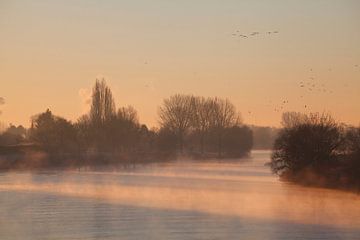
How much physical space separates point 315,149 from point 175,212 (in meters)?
17.6

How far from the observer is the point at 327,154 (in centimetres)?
3616

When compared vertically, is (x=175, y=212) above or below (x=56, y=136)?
below

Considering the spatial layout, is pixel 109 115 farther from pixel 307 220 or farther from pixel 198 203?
pixel 307 220

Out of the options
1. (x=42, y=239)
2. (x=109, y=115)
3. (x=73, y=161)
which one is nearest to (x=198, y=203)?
(x=42, y=239)

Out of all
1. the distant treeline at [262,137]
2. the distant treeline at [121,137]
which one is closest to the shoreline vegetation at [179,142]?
the distant treeline at [121,137]

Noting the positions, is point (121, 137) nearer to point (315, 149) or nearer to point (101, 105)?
point (101, 105)

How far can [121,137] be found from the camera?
75.1 meters

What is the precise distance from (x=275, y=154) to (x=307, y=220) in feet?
64.6

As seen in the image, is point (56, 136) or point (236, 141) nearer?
point (56, 136)

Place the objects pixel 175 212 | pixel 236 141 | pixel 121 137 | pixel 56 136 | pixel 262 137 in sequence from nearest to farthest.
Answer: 1. pixel 175 212
2. pixel 56 136
3. pixel 121 137
4. pixel 236 141
5. pixel 262 137

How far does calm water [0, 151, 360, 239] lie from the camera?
16.4 metres

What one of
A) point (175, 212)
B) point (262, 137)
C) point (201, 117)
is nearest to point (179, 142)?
point (201, 117)

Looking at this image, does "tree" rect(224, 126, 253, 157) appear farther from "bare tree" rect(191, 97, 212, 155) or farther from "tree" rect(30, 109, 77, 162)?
"tree" rect(30, 109, 77, 162)

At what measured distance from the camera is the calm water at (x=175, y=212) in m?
16.4
